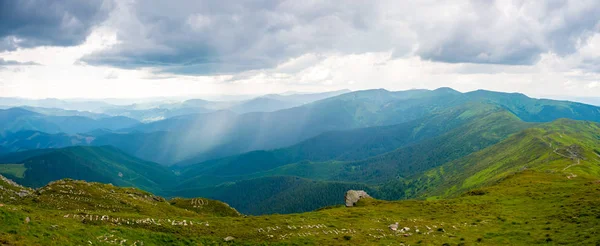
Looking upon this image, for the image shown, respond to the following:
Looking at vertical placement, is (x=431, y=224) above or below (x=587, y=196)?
below

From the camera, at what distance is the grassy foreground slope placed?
138 ft

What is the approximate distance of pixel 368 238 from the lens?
2085 inches

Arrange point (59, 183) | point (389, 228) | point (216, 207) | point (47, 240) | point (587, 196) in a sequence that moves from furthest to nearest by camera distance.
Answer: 1. point (216, 207)
2. point (59, 183)
3. point (587, 196)
4. point (389, 228)
5. point (47, 240)

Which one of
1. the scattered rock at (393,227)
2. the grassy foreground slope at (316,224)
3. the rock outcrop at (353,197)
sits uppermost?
the grassy foreground slope at (316,224)

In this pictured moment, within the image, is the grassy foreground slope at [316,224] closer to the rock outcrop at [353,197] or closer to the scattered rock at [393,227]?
the scattered rock at [393,227]

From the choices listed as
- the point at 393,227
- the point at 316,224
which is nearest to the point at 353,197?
the point at 393,227

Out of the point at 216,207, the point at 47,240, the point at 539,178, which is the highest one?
the point at 47,240

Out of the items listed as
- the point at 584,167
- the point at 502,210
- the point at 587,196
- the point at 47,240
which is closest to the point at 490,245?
the point at 502,210

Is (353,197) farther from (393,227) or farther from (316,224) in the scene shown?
(316,224)

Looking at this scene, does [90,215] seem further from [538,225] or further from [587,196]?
[587,196]

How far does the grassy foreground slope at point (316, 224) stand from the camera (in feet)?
138

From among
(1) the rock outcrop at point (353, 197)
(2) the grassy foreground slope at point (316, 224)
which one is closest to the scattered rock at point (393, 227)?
(2) the grassy foreground slope at point (316, 224)

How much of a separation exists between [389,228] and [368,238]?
330 inches

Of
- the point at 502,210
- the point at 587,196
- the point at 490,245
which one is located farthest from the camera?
the point at 502,210
